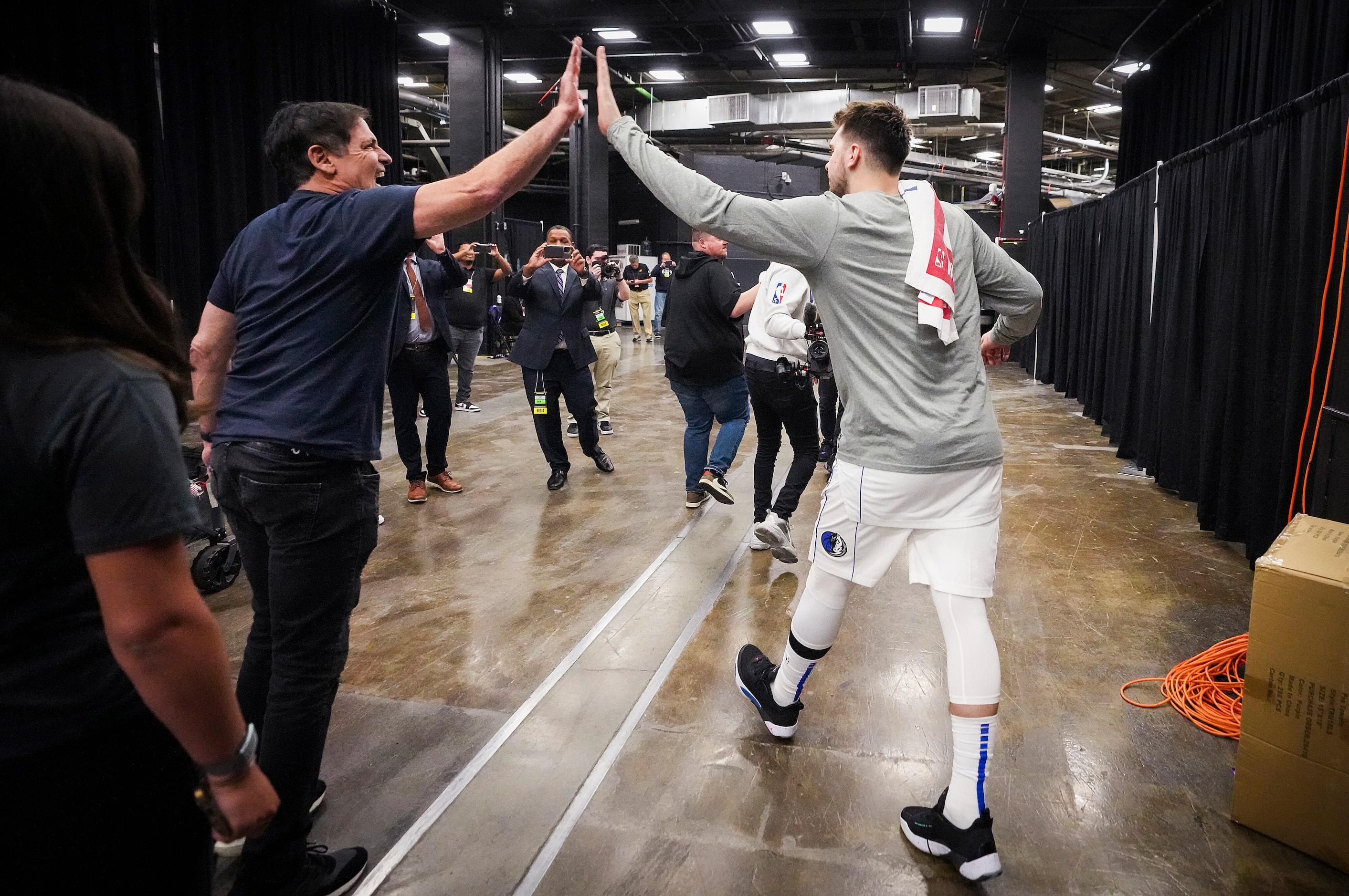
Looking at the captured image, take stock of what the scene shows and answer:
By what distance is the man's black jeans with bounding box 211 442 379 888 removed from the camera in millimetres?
1823

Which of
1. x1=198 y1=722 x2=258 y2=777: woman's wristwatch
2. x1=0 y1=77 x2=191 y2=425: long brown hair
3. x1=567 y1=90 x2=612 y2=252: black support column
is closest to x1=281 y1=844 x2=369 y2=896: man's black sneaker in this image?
x1=198 y1=722 x2=258 y2=777: woman's wristwatch

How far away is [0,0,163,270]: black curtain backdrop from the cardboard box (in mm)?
5624

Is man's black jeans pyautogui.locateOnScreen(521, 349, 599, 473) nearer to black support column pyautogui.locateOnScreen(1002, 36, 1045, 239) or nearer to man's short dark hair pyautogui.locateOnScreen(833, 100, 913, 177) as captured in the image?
man's short dark hair pyautogui.locateOnScreen(833, 100, 913, 177)

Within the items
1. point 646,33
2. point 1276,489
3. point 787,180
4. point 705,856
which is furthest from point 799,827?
point 787,180

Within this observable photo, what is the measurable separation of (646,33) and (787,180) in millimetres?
7606

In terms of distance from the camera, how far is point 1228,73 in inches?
285

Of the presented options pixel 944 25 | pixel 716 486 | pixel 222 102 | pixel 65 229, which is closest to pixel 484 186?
pixel 65 229

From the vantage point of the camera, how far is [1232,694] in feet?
9.62

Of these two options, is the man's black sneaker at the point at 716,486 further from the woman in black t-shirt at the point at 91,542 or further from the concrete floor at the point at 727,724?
the woman in black t-shirt at the point at 91,542

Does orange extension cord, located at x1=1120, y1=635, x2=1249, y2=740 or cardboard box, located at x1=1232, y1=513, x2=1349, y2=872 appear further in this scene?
orange extension cord, located at x1=1120, y1=635, x2=1249, y2=740

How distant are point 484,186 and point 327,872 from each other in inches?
58.9

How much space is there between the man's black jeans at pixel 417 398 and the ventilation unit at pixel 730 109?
39.1 feet

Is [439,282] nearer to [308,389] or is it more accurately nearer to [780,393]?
[780,393]

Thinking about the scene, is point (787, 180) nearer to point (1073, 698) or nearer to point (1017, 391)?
point (1017, 391)
